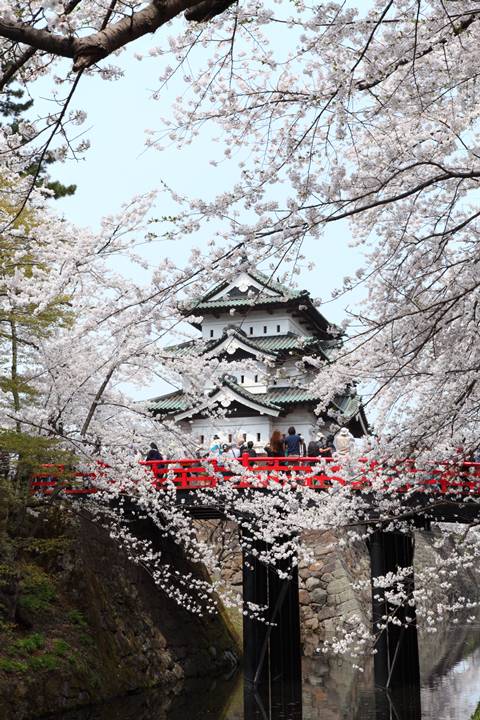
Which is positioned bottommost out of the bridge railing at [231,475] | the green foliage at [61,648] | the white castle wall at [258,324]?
the green foliage at [61,648]

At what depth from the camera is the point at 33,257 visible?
10.4 m

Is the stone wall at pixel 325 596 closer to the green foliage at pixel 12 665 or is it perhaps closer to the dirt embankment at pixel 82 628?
the dirt embankment at pixel 82 628

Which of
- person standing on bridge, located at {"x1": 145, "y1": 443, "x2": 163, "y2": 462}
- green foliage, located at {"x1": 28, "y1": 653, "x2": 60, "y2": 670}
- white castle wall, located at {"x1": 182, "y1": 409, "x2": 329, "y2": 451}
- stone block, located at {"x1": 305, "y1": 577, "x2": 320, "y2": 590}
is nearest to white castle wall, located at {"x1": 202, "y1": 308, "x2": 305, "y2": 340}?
white castle wall, located at {"x1": 182, "y1": 409, "x2": 329, "y2": 451}

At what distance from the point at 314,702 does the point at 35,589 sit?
492 cm

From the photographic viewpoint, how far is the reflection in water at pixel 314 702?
38.5 feet

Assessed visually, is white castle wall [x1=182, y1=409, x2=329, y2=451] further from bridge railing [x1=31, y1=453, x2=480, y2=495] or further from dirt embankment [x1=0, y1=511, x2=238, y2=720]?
bridge railing [x1=31, y1=453, x2=480, y2=495]

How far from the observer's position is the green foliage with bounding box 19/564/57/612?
11609 mm

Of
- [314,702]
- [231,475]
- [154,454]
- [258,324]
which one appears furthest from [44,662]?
[258,324]

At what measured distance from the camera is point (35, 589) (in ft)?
41.3

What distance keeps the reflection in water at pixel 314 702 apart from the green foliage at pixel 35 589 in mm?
1770

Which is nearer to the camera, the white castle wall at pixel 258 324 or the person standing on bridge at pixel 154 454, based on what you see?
the person standing on bridge at pixel 154 454

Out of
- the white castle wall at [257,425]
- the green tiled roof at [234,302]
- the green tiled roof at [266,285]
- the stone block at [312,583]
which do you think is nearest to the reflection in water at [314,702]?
the stone block at [312,583]

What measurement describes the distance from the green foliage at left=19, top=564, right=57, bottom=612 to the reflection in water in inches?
69.7

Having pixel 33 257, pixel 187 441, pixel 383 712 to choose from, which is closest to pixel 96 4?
pixel 33 257
